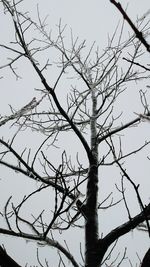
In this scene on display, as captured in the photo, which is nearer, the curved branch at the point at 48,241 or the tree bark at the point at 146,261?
the tree bark at the point at 146,261

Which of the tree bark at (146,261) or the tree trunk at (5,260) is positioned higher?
the tree trunk at (5,260)

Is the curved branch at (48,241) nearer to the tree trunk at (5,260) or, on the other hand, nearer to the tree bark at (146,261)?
the tree trunk at (5,260)

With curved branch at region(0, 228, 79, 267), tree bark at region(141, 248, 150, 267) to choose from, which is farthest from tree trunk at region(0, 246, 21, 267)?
curved branch at region(0, 228, 79, 267)

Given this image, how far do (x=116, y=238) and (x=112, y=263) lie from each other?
203 cm

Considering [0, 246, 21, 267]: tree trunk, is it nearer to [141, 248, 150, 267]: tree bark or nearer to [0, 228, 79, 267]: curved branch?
[141, 248, 150, 267]: tree bark

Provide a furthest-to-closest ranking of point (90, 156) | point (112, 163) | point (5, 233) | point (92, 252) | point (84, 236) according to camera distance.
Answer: point (112, 163) → point (90, 156) → point (84, 236) → point (92, 252) → point (5, 233)

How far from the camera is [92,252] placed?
3.53 metres

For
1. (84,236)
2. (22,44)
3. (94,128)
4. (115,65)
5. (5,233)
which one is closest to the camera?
(5,233)

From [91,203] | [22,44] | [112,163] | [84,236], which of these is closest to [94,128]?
[112,163]

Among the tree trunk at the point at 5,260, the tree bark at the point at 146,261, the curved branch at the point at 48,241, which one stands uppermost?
the curved branch at the point at 48,241

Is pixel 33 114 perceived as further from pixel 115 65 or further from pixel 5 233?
pixel 5 233

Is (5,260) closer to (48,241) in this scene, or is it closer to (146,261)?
(146,261)

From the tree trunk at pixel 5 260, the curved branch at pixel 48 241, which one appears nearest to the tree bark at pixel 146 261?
the tree trunk at pixel 5 260

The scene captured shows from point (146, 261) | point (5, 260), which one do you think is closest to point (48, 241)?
point (5, 260)
